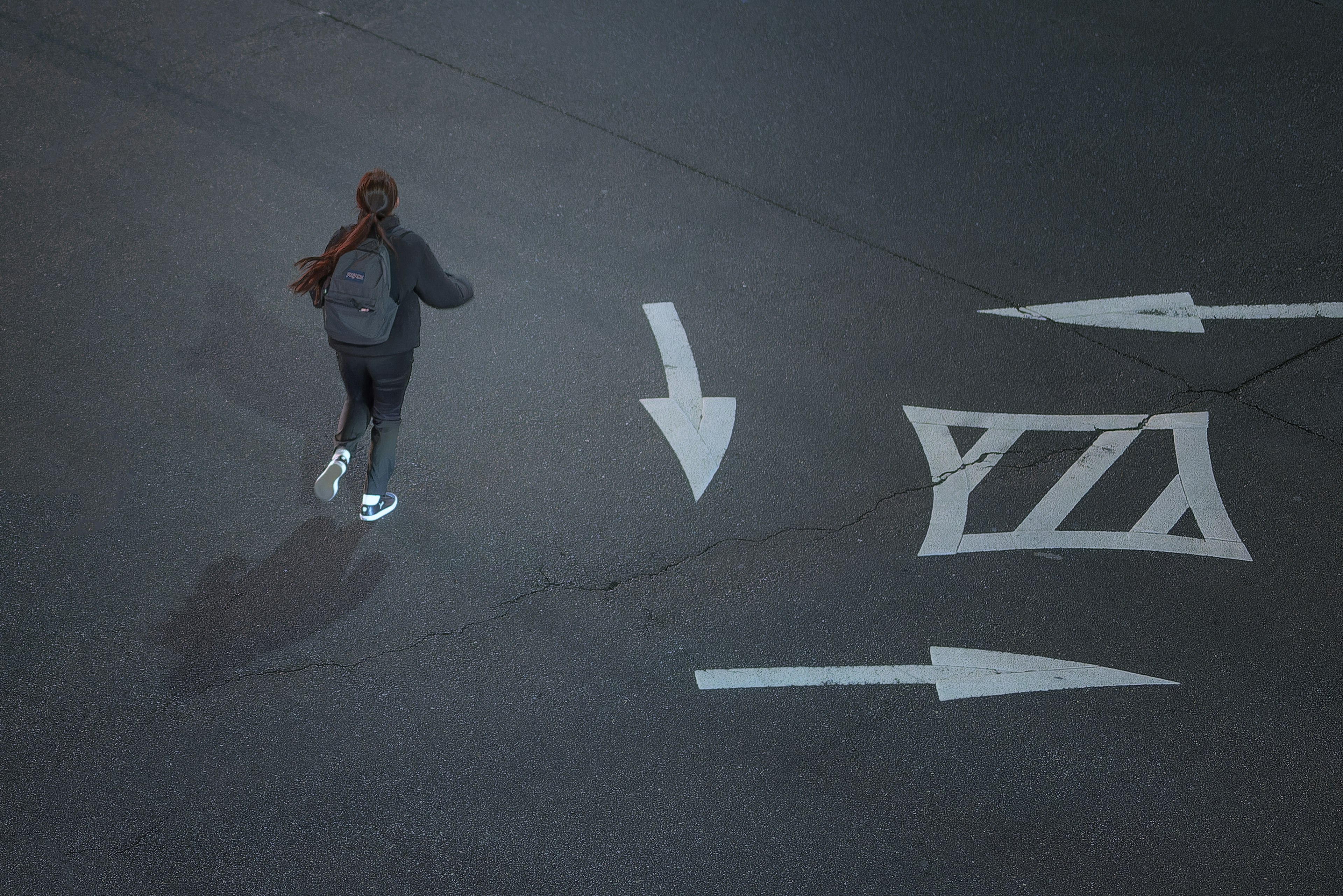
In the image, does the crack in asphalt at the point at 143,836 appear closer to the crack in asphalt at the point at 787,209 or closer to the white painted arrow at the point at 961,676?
the white painted arrow at the point at 961,676

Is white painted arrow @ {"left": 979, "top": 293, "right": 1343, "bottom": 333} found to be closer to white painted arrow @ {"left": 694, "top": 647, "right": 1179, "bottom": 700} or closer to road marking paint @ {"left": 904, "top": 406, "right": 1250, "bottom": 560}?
road marking paint @ {"left": 904, "top": 406, "right": 1250, "bottom": 560}

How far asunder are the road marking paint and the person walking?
3.03 metres

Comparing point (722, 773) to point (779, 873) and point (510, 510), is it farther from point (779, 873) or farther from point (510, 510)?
point (510, 510)

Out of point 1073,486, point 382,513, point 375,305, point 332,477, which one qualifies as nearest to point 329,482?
point 332,477

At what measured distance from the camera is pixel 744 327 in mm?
6746

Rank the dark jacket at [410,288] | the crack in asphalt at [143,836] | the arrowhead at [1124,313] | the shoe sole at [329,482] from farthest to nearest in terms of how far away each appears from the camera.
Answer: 1. the arrowhead at [1124,313]
2. the shoe sole at [329,482]
3. the dark jacket at [410,288]
4. the crack in asphalt at [143,836]

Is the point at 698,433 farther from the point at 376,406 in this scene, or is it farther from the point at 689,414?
the point at 376,406

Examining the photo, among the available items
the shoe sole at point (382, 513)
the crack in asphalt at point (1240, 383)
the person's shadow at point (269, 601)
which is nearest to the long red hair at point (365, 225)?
the shoe sole at point (382, 513)

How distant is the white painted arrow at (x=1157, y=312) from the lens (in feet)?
22.6

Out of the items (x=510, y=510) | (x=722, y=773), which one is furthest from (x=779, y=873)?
(x=510, y=510)

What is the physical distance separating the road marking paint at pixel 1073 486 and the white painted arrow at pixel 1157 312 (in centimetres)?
81

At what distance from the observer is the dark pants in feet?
17.1

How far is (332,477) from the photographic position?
18.1 ft

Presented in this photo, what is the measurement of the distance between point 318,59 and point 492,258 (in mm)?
2961
